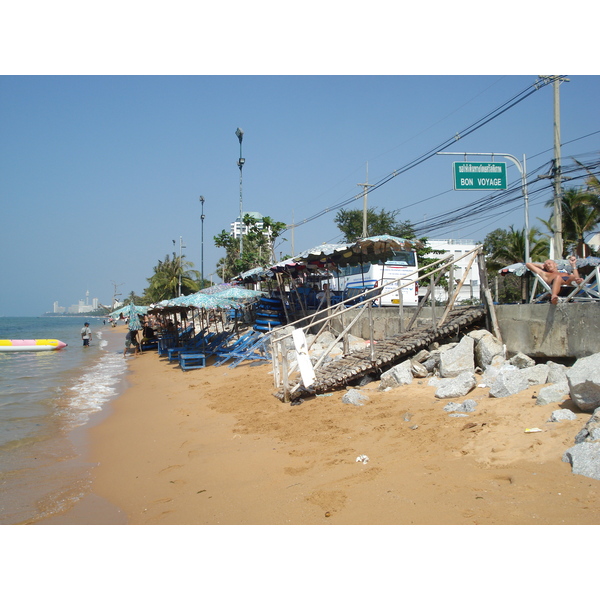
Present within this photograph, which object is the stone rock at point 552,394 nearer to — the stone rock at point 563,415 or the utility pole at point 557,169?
the stone rock at point 563,415

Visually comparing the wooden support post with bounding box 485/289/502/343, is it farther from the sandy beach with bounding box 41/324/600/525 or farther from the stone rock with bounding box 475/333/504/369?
the sandy beach with bounding box 41/324/600/525

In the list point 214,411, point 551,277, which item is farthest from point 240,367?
point 551,277

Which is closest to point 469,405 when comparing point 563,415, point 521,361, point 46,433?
point 563,415

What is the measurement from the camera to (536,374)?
21.6 feet

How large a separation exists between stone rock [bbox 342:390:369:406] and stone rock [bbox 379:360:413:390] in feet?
1.86

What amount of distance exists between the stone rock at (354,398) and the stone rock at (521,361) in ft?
7.93

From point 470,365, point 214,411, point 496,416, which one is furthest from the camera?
point 214,411

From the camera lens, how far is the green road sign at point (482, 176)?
13.9 meters

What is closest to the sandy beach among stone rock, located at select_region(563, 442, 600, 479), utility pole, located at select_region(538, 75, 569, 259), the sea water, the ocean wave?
stone rock, located at select_region(563, 442, 600, 479)

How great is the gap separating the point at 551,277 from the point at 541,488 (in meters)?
5.44

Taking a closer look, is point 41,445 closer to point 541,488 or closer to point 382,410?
point 382,410

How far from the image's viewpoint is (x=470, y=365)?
7918mm

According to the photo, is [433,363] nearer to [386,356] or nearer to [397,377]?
[397,377]

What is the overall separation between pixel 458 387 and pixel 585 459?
9.58 ft
